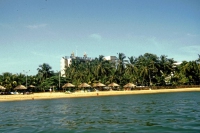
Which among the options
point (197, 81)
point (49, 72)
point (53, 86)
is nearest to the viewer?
point (53, 86)

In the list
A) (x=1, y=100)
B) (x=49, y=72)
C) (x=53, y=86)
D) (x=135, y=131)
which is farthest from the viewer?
(x=49, y=72)

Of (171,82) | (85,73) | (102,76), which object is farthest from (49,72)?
(171,82)

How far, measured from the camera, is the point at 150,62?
76812mm

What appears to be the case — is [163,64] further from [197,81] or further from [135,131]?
[135,131]

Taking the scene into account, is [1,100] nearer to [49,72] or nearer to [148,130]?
[49,72]

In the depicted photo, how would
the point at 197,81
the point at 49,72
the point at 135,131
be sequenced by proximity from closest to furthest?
the point at 135,131 → the point at 197,81 → the point at 49,72


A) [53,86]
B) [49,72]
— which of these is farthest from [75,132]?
[49,72]

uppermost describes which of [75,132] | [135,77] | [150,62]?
[150,62]

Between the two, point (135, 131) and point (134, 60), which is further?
point (134, 60)

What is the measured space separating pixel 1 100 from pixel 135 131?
48.2 meters

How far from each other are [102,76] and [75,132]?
215 feet

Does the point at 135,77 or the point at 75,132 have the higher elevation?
the point at 135,77

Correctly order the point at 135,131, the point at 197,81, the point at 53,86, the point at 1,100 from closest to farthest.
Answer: the point at 135,131, the point at 1,100, the point at 53,86, the point at 197,81

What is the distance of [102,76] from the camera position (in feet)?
258
